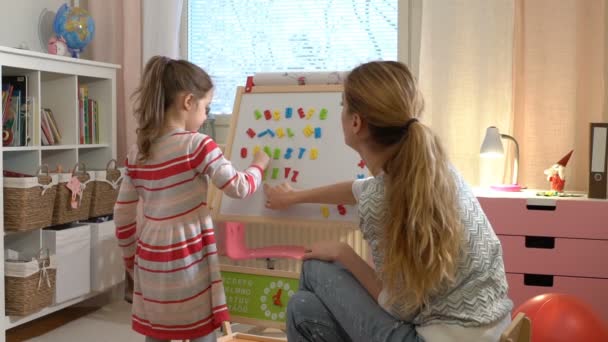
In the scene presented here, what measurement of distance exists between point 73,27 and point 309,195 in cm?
170

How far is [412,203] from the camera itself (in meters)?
1.34

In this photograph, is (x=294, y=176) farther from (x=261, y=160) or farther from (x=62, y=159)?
(x=62, y=159)

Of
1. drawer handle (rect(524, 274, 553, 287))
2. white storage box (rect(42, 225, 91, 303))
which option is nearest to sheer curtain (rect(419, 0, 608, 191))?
drawer handle (rect(524, 274, 553, 287))

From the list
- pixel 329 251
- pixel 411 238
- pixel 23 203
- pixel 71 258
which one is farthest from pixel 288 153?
pixel 71 258

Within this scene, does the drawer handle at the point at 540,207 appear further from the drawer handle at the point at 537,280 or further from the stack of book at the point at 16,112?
the stack of book at the point at 16,112

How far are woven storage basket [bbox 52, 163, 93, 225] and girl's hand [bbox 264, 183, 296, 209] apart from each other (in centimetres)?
114

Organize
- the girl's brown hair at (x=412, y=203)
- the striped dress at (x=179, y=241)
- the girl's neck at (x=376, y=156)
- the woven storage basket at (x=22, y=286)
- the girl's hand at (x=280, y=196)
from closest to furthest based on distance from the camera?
the girl's brown hair at (x=412, y=203), the girl's neck at (x=376, y=156), the striped dress at (x=179, y=241), the girl's hand at (x=280, y=196), the woven storage basket at (x=22, y=286)

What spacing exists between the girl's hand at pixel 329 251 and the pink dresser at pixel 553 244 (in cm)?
110

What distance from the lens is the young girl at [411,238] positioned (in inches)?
53.1

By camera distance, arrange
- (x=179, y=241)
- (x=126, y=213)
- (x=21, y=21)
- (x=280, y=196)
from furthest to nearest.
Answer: (x=21, y=21), (x=280, y=196), (x=126, y=213), (x=179, y=241)

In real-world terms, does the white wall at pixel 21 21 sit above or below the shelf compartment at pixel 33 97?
above

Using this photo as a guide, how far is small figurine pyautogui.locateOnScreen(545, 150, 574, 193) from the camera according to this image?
2709mm

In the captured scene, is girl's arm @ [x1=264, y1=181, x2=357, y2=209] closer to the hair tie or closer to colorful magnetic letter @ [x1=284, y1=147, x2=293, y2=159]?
colorful magnetic letter @ [x1=284, y1=147, x2=293, y2=159]

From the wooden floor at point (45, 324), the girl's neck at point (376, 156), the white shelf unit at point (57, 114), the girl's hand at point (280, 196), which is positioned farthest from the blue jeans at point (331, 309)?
the wooden floor at point (45, 324)
